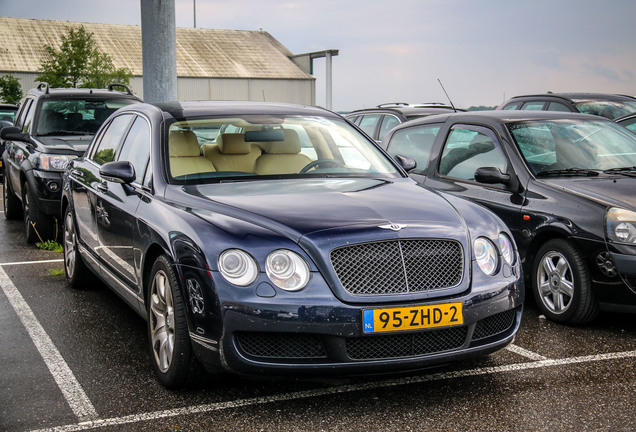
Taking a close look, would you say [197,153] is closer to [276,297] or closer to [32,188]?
[276,297]

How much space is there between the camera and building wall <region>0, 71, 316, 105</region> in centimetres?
6022

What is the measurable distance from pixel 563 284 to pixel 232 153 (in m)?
2.52

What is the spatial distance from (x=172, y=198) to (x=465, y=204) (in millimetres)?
1698

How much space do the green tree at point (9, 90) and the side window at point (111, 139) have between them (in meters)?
48.2

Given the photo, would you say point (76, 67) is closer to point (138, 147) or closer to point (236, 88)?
point (236, 88)

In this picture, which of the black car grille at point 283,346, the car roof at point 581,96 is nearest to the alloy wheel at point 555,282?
the black car grille at point 283,346

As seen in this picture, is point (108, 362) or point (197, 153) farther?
point (197, 153)

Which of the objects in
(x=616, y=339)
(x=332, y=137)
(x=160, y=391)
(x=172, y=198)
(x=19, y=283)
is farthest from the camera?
(x=19, y=283)

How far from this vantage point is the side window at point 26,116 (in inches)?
403

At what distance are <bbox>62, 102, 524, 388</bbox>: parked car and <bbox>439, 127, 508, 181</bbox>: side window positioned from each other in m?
1.73

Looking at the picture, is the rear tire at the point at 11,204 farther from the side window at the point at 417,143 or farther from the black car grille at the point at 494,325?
the black car grille at the point at 494,325

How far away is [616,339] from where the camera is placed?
5324mm

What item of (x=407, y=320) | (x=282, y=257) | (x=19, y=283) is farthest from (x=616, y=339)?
Answer: (x=19, y=283)

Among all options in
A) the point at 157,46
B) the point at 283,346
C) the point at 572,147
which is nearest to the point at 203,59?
the point at 157,46
